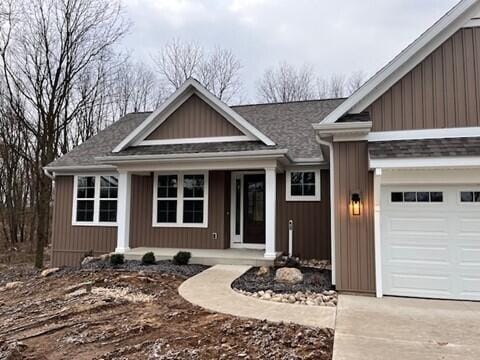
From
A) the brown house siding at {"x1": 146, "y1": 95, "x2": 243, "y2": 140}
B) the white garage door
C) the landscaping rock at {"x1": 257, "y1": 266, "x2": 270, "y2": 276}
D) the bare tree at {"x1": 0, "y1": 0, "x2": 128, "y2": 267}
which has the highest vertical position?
the bare tree at {"x1": 0, "y1": 0, "x2": 128, "y2": 267}

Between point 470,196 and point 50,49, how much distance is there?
528 inches

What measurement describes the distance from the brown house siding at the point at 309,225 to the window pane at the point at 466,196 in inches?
137

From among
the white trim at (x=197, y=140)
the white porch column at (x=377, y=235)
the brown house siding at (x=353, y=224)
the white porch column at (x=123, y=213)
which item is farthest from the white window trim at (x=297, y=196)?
the white porch column at (x=123, y=213)

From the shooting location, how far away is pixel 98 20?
12.5 m

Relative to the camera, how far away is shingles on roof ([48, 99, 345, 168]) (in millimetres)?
9273

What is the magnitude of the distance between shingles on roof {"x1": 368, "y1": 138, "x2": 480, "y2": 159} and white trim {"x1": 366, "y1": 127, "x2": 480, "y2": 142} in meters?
Result: 0.10

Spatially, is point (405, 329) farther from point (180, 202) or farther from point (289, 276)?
point (180, 202)

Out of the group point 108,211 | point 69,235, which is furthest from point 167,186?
point 69,235

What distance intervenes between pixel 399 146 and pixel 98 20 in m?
11.5

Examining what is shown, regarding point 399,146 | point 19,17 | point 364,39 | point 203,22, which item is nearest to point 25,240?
point 19,17

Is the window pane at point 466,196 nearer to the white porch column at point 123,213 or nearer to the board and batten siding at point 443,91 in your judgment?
the board and batten siding at point 443,91

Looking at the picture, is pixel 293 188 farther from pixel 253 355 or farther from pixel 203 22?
pixel 203 22

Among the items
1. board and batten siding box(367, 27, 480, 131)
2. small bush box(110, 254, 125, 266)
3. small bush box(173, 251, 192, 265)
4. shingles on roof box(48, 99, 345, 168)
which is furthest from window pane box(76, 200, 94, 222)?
board and batten siding box(367, 27, 480, 131)

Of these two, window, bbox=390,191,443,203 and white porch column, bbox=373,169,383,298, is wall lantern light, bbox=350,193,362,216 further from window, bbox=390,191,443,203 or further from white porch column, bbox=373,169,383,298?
window, bbox=390,191,443,203
